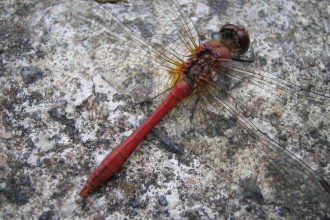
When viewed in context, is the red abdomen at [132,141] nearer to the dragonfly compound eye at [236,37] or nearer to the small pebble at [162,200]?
the small pebble at [162,200]

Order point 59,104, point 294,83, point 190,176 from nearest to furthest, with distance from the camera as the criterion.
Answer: point 190,176
point 59,104
point 294,83

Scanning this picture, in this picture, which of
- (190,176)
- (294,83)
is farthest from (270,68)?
(190,176)

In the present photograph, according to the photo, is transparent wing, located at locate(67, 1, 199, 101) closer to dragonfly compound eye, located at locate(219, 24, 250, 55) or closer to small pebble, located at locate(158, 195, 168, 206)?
dragonfly compound eye, located at locate(219, 24, 250, 55)

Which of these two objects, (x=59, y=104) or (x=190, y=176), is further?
(x=59, y=104)

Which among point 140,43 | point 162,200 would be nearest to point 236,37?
point 140,43

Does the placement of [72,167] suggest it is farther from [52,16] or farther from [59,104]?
[52,16]

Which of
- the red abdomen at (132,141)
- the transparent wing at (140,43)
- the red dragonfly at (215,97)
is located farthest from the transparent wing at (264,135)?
the transparent wing at (140,43)

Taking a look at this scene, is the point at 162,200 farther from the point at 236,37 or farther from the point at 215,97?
the point at 236,37

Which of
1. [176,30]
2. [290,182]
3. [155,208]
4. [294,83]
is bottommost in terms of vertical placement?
[155,208]
